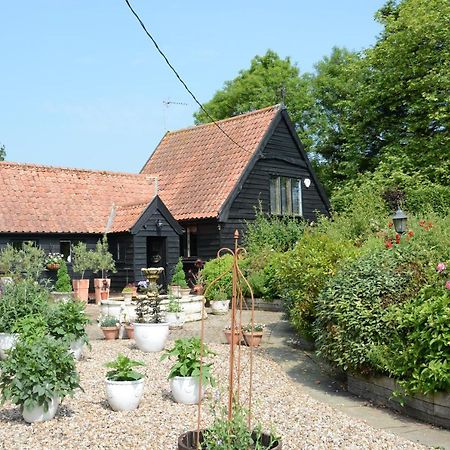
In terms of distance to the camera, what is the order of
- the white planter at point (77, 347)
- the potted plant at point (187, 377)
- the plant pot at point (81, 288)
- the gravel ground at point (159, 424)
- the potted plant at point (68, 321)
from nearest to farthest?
the gravel ground at point (159, 424), the potted plant at point (187, 377), the potted plant at point (68, 321), the white planter at point (77, 347), the plant pot at point (81, 288)

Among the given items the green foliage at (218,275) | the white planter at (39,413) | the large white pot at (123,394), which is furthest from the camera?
the green foliage at (218,275)

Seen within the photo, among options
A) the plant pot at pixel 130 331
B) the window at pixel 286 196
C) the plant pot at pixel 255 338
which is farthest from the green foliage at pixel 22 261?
the window at pixel 286 196

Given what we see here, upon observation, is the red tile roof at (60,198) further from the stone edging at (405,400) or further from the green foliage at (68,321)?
the stone edging at (405,400)

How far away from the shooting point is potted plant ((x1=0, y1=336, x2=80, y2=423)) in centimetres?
641

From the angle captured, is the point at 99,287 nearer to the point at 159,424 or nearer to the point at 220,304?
the point at 220,304

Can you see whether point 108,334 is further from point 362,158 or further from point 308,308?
point 362,158

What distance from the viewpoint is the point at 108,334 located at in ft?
40.7

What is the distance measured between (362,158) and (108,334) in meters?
22.4

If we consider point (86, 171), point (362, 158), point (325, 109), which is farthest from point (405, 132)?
point (86, 171)

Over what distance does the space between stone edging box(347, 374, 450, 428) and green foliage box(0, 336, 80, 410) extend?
154 inches

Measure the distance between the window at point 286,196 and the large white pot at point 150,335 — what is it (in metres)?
13.2

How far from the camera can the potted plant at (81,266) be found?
19.3 meters

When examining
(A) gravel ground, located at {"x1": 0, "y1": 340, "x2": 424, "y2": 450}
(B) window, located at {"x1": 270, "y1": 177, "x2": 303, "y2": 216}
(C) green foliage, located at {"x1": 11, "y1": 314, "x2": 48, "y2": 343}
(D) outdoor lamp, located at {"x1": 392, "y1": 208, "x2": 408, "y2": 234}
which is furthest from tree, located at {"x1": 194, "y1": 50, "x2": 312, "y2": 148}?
(A) gravel ground, located at {"x1": 0, "y1": 340, "x2": 424, "y2": 450}

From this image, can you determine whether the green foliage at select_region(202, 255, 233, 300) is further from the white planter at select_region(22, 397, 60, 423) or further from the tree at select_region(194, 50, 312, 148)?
the tree at select_region(194, 50, 312, 148)
